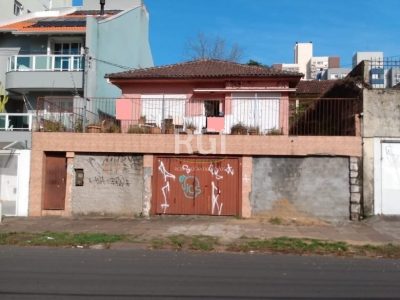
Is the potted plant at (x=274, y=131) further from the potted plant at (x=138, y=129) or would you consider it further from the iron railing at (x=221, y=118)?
the potted plant at (x=138, y=129)

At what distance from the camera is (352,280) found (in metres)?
8.73

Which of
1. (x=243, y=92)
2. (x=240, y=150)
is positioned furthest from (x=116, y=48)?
(x=240, y=150)

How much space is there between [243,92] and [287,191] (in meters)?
6.25

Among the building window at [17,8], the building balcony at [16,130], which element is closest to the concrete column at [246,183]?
the building balcony at [16,130]

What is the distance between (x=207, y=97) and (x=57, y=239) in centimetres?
1206

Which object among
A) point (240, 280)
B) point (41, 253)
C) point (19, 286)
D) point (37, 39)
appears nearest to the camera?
point (19, 286)

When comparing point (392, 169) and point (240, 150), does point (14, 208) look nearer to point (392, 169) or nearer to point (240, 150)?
point (240, 150)

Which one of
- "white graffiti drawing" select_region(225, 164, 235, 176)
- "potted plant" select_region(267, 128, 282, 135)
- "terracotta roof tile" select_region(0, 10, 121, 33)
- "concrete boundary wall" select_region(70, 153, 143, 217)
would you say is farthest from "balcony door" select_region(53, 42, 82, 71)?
"potted plant" select_region(267, 128, 282, 135)

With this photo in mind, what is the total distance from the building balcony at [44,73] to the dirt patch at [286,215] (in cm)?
1359

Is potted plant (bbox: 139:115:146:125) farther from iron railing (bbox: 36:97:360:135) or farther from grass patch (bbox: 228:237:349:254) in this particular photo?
grass patch (bbox: 228:237:349:254)

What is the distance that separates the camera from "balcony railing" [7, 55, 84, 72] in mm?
28094

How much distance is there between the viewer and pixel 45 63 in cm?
2850

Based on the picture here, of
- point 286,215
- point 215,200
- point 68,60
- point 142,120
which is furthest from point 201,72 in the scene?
point 286,215

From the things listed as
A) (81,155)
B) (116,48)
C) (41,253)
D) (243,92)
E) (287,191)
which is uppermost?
(116,48)
